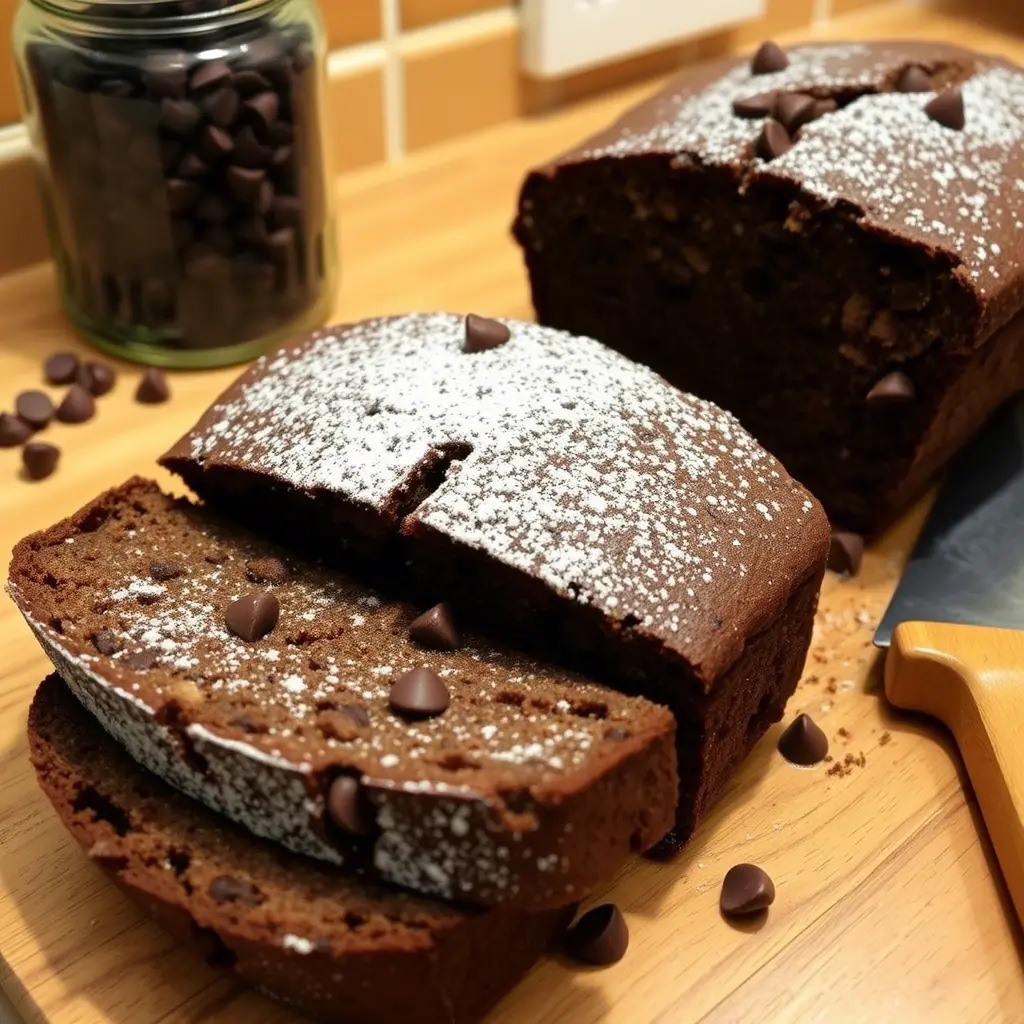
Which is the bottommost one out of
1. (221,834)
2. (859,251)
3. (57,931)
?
(57,931)

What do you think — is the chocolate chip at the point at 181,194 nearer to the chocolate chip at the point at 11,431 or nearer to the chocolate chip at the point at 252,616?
the chocolate chip at the point at 11,431

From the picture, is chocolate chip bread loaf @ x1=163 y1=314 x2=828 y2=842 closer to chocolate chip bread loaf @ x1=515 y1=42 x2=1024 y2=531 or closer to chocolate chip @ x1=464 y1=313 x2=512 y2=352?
chocolate chip @ x1=464 y1=313 x2=512 y2=352

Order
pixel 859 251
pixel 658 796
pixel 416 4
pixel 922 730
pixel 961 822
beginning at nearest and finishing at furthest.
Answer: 1. pixel 658 796
2. pixel 961 822
3. pixel 922 730
4. pixel 859 251
5. pixel 416 4

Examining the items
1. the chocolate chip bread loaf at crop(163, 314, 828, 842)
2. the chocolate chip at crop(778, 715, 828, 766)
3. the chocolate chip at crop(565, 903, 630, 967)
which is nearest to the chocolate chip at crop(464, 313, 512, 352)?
the chocolate chip bread loaf at crop(163, 314, 828, 842)

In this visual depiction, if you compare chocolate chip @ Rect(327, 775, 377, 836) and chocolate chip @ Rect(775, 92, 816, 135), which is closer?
chocolate chip @ Rect(327, 775, 377, 836)

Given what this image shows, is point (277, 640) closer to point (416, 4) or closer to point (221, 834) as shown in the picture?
point (221, 834)

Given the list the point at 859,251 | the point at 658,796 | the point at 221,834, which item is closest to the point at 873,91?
the point at 859,251

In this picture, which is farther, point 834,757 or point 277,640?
point 834,757

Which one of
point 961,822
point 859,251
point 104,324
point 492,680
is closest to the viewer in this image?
point 492,680

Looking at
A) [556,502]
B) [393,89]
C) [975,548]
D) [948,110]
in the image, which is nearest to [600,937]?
[556,502]
